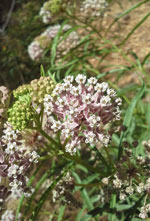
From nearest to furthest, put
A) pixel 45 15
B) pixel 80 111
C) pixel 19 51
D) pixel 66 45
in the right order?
pixel 80 111 → pixel 45 15 → pixel 66 45 → pixel 19 51

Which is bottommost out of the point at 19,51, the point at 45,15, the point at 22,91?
the point at 22,91

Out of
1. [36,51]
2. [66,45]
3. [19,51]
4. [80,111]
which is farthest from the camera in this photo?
[19,51]

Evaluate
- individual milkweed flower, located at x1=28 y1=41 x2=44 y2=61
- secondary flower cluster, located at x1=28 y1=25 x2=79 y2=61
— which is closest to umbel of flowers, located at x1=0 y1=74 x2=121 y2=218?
secondary flower cluster, located at x1=28 y1=25 x2=79 y2=61

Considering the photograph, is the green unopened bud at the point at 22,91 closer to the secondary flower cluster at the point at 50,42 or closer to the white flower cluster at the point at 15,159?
the white flower cluster at the point at 15,159

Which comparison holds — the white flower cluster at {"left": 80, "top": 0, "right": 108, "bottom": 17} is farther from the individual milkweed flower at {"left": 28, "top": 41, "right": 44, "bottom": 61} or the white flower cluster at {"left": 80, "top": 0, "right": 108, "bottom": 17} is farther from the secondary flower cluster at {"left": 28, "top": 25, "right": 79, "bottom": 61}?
the individual milkweed flower at {"left": 28, "top": 41, "right": 44, "bottom": 61}

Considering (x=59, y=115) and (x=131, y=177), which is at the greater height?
(x=59, y=115)

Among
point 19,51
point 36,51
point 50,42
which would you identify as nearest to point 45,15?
point 50,42

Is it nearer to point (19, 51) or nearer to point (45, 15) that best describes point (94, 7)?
point (45, 15)
